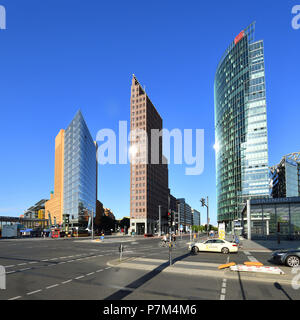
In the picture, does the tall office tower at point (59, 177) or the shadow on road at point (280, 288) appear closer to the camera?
the shadow on road at point (280, 288)

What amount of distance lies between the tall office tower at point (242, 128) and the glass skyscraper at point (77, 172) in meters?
60.9

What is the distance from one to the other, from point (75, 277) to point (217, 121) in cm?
13545

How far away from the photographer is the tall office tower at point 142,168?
134 meters

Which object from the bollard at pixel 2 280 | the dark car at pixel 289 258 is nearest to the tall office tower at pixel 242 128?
the dark car at pixel 289 258

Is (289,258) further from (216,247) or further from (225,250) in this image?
(216,247)

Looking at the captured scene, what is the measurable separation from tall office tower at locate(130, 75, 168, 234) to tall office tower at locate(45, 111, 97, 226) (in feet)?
71.8

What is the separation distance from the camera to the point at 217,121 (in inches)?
5586

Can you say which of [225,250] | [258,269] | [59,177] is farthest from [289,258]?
[59,177]

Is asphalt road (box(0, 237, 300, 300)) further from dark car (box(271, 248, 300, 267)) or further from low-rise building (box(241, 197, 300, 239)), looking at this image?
low-rise building (box(241, 197, 300, 239))

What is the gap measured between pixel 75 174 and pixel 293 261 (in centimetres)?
11627

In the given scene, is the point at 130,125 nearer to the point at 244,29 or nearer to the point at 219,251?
the point at 244,29

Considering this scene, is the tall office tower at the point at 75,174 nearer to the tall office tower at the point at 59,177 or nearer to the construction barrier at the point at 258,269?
the tall office tower at the point at 59,177
